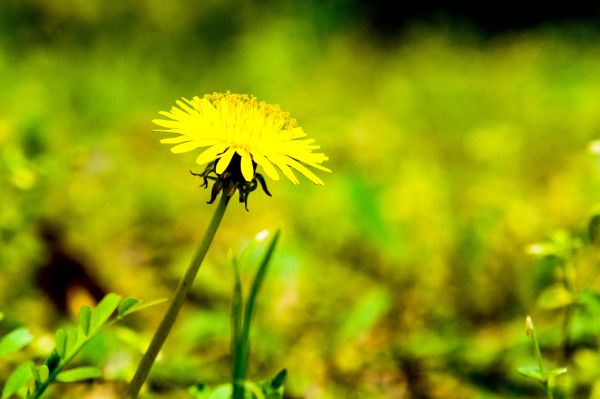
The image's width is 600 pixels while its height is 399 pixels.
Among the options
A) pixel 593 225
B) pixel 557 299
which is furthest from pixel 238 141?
pixel 557 299

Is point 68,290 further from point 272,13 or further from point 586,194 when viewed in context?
point 272,13

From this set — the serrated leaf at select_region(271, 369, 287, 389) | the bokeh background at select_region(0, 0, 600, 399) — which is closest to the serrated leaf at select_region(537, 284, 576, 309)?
the bokeh background at select_region(0, 0, 600, 399)

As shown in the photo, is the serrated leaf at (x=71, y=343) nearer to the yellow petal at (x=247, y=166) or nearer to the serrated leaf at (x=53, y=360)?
the serrated leaf at (x=53, y=360)

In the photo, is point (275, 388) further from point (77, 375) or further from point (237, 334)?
point (77, 375)

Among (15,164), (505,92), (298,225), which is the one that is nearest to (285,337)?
(298,225)

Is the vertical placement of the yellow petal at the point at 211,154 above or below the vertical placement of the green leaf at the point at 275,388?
above

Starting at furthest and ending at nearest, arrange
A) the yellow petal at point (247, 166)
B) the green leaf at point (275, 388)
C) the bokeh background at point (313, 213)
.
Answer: the bokeh background at point (313, 213) → the green leaf at point (275, 388) → the yellow petal at point (247, 166)

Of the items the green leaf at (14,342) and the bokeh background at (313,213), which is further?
the bokeh background at (313,213)

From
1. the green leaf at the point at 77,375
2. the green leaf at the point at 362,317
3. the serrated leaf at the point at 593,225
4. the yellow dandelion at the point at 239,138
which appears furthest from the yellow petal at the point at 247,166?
the green leaf at the point at 362,317
